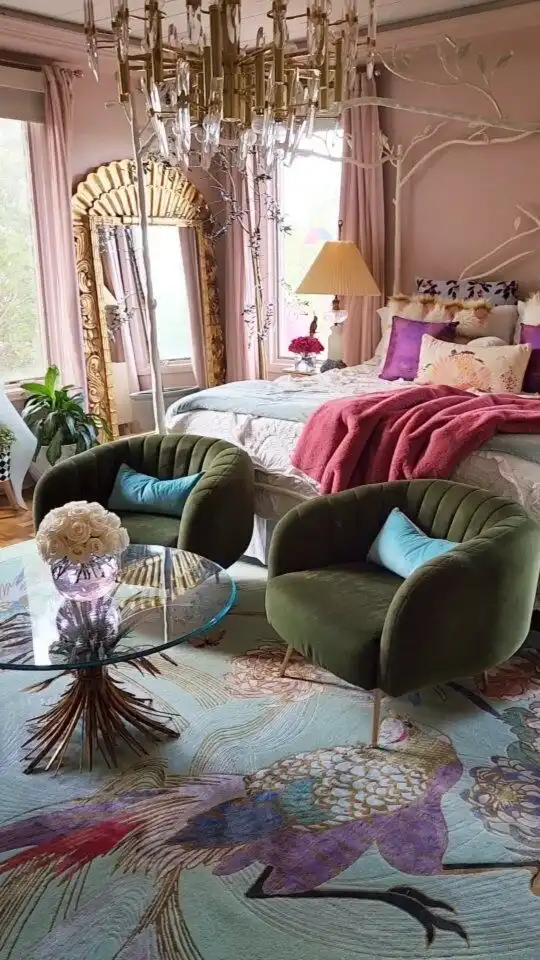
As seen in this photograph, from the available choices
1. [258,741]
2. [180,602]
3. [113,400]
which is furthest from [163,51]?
[113,400]

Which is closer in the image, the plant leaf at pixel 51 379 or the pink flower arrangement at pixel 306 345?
the plant leaf at pixel 51 379

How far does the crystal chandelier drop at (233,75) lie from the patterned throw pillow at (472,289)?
2.30 metres

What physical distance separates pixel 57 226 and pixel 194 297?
119cm

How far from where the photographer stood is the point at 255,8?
4.03 m

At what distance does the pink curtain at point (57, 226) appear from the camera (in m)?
4.67

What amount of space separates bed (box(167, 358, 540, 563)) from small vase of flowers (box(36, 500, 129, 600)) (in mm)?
1280

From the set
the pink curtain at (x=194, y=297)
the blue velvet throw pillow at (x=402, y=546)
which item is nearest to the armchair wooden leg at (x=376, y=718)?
the blue velvet throw pillow at (x=402, y=546)

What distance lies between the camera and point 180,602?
8.23ft

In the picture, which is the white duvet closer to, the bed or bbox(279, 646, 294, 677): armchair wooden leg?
the bed

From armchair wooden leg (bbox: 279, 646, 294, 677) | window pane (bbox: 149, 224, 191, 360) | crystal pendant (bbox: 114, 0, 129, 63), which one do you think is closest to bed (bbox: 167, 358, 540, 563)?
armchair wooden leg (bbox: 279, 646, 294, 677)

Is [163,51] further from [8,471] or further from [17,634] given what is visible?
[8,471]

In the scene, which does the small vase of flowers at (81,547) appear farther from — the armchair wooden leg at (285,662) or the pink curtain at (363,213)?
the pink curtain at (363,213)

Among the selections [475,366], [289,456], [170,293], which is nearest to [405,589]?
[289,456]

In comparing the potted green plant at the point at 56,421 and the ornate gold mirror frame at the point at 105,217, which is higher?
the ornate gold mirror frame at the point at 105,217
